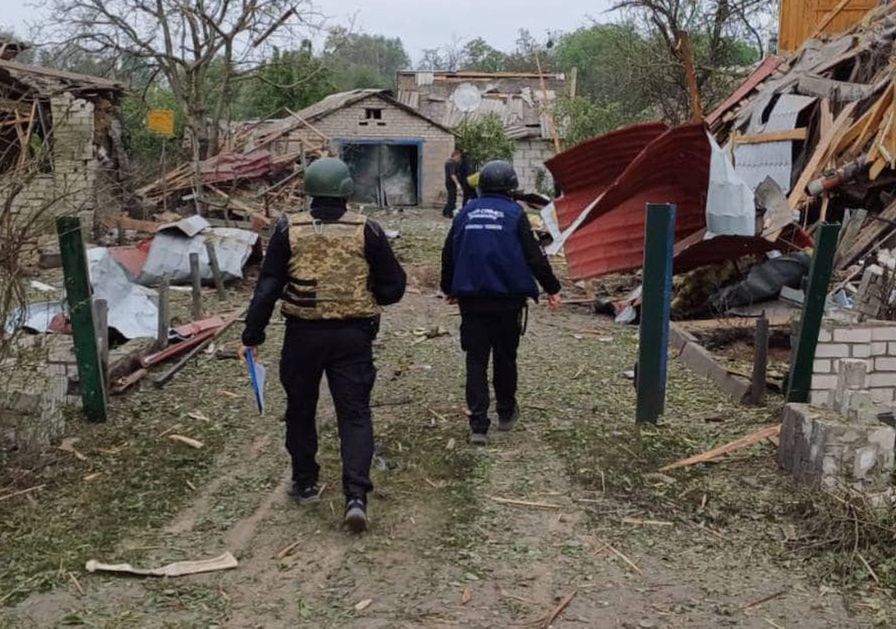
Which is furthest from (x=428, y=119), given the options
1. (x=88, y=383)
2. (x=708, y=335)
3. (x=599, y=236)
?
(x=88, y=383)

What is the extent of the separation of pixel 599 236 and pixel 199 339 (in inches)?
183

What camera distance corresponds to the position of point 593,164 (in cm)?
1189

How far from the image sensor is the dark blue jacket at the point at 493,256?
6.03 meters

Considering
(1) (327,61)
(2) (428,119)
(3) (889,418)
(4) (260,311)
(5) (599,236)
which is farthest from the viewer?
(1) (327,61)

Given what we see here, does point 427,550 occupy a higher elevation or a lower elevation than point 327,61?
lower

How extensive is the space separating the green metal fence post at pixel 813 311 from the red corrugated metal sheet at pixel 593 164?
5.02 meters

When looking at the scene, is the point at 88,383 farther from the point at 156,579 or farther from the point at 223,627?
the point at 223,627

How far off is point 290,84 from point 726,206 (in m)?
26.8

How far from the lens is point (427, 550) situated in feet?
15.1

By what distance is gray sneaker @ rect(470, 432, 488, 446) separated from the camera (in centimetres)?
619

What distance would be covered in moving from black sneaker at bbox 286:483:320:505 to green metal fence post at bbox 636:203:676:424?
2.33 metres

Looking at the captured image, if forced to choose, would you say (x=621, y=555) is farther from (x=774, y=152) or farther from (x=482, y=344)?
(x=774, y=152)

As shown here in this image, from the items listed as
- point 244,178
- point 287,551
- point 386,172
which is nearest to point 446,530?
point 287,551

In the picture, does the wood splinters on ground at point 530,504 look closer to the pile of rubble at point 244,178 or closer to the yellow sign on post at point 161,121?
the pile of rubble at point 244,178
